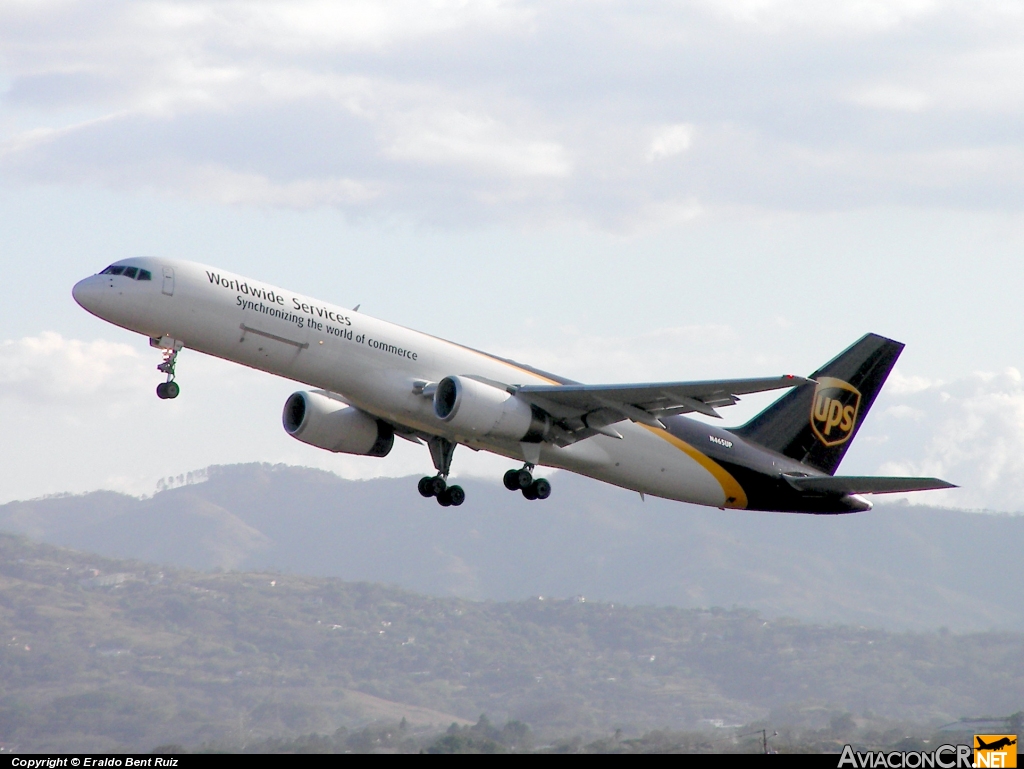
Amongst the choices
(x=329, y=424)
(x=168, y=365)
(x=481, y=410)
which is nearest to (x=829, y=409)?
(x=481, y=410)

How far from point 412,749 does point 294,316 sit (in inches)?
2222

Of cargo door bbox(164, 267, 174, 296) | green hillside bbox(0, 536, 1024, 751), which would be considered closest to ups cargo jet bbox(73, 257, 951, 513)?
cargo door bbox(164, 267, 174, 296)

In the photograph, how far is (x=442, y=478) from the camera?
43375 mm

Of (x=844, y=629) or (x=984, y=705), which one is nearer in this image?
(x=984, y=705)

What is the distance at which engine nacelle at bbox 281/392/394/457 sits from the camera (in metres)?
41.9

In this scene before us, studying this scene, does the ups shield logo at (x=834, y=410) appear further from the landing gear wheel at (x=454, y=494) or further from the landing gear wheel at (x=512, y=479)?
the landing gear wheel at (x=454, y=494)

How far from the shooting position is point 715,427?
4462 cm

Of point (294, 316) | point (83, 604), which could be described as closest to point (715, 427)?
point (294, 316)

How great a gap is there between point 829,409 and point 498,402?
13694 mm

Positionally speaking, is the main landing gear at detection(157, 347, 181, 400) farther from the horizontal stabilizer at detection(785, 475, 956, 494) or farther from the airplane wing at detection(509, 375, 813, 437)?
the horizontal stabilizer at detection(785, 475, 956, 494)

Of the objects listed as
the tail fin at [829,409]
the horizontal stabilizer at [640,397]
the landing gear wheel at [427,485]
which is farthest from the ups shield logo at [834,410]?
the landing gear wheel at [427,485]

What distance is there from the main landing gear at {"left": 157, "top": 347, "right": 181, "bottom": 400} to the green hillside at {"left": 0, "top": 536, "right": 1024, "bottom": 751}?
71.0m

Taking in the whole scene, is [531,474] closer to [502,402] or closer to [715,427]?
[502,402]

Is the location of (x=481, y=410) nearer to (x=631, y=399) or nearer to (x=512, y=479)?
(x=512, y=479)
